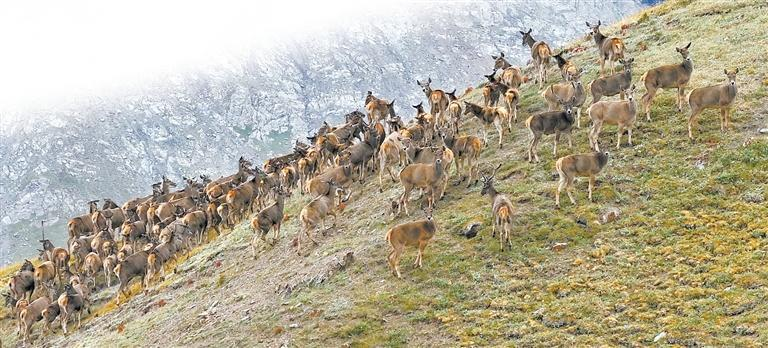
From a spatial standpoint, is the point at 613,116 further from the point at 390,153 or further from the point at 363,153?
the point at 363,153

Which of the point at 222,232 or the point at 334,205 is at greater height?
the point at 334,205

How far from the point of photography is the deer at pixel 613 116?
25.7 m

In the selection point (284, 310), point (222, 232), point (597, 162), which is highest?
point (597, 162)

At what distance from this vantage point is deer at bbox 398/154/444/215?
83.3 ft

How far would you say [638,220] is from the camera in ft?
69.6

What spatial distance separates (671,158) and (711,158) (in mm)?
1289

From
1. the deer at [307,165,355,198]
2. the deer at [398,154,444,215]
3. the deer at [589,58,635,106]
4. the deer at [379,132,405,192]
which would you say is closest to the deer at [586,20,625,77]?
the deer at [589,58,635,106]

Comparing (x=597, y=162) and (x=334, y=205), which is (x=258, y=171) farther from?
(x=597, y=162)

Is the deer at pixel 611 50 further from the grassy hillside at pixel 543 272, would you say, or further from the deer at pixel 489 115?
the deer at pixel 489 115

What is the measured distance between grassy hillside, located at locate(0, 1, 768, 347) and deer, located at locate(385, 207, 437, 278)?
46cm

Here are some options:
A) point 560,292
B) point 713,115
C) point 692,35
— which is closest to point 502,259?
point 560,292

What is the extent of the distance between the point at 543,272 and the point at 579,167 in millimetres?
4712

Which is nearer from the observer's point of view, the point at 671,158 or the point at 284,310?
the point at 284,310

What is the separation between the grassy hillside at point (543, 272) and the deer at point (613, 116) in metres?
0.80
